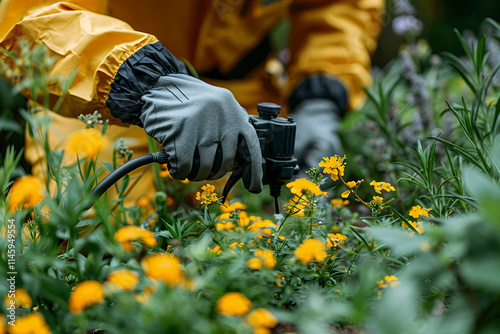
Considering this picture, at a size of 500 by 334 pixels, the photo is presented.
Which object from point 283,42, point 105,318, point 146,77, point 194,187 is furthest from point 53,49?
point 283,42

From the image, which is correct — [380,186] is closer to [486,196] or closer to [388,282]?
[388,282]

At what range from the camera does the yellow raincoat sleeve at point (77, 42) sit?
940 millimetres

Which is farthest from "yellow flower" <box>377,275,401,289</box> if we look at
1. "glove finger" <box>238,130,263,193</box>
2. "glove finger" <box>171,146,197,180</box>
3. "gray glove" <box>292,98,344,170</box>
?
"gray glove" <box>292,98,344,170</box>

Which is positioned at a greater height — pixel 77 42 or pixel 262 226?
pixel 77 42

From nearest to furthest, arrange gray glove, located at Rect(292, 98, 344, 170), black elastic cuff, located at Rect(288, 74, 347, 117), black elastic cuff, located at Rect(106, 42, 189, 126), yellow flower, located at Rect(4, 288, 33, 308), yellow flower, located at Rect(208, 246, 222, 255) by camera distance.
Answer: yellow flower, located at Rect(4, 288, 33, 308) → yellow flower, located at Rect(208, 246, 222, 255) → black elastic cuff, located at Rect(106, 42, 189, 126) → gray glove, located at Rect(292, 98, 344, 170) → black elastic cuff, located at Rect(288, 74, 347, 117)

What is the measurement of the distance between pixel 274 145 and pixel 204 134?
0.51 feet

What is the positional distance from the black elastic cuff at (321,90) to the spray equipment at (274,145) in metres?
1.09

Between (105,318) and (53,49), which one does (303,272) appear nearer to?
(105,318)

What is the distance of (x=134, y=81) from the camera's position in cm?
94

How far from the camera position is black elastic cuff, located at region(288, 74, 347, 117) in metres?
1.92

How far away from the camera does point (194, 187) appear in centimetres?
116

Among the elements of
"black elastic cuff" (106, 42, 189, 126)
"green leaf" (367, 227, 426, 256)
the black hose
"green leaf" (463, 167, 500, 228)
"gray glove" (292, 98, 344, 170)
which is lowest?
"gray glove" (292, 98, 344, 170)

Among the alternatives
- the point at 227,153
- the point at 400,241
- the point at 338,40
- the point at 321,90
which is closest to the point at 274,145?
the point at 227,153

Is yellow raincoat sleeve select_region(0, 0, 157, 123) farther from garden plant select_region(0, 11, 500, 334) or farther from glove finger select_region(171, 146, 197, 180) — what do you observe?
glove finger select_region(171, 146, 197, 180)
